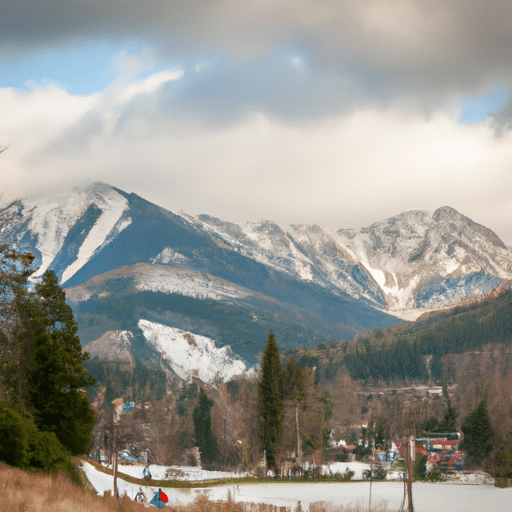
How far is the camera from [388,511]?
87625mm

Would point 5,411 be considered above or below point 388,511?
above

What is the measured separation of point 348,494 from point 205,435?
57.6 meters

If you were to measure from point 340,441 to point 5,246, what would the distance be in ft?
407

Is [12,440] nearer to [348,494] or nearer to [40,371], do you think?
[40,371]

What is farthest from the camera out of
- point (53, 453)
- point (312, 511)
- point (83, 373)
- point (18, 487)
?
point (312, 511)

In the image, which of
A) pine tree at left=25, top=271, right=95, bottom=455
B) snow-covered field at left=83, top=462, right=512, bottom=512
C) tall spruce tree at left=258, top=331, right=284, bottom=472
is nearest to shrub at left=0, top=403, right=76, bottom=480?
pine tree at left=25, top=271, right=95, bottom=455

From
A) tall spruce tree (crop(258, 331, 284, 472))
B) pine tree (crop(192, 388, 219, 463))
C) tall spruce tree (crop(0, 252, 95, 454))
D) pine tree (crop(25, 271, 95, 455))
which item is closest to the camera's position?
tall spruce tree (crop(0, 252, 95, 454))

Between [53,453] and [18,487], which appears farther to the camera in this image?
[53,453]

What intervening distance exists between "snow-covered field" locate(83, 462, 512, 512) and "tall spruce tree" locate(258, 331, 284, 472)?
943 cm

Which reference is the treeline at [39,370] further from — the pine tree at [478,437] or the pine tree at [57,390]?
the pine tree at [478,437]

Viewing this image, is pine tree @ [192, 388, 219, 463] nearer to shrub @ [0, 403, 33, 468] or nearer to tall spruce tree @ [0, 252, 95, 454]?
tall spruce tree @ [0, 252, 95, 454]

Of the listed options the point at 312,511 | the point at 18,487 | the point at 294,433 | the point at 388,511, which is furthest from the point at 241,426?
the point at 18,487

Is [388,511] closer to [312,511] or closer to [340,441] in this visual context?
[312,511]

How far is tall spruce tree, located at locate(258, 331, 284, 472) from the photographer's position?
118 m
